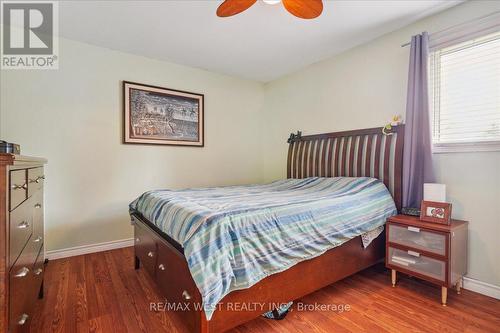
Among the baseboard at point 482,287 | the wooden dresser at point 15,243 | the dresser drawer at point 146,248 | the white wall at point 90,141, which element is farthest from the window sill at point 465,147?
the wooden dresser at point 15,243

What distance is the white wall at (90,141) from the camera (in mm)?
2607

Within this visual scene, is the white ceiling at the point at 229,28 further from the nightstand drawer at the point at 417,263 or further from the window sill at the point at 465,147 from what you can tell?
the nightstand drawer at the point at 417,263

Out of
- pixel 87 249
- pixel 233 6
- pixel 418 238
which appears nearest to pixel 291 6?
pixel 233 6

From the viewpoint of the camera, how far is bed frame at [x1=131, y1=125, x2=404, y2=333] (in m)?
1.42

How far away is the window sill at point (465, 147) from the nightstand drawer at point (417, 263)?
0.97m

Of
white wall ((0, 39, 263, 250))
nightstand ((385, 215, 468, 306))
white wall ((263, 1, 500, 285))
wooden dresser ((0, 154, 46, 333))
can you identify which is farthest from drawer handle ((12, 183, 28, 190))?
white wall ((263, 1, 500, 285))

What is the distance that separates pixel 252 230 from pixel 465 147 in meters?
2.01

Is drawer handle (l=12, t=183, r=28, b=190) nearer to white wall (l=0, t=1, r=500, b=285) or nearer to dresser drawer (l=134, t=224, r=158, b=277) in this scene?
dresser drawer (l=134, t=224, r=158, b=277)

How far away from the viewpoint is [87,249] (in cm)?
291

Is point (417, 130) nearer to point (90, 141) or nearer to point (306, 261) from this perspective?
point (306, 261)

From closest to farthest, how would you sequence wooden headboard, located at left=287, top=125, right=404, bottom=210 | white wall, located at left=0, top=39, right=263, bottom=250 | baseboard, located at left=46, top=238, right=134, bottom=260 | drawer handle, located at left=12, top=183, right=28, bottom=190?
drawer handle, located at left=12, top=183, right=28, bottom=190, wooden headboard, located at left=287, top=125, right=404, bottom=210, white wall, located at left=0, top=39, right=263, bottom=250, baseboard, located at left=46, top=238, right=134, bottom=260

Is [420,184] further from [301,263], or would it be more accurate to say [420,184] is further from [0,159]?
[0,159]

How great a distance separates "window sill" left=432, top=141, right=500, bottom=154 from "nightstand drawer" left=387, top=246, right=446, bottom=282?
3.19 feet

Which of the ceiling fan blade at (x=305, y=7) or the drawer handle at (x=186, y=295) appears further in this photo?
the ceiling fan blade at (x=305, y=7)
